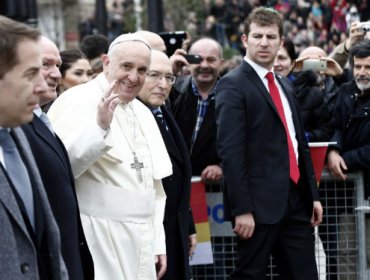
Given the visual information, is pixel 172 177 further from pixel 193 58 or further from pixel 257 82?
pixel 193 58

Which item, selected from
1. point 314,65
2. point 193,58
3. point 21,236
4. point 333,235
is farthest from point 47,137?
point 314,65

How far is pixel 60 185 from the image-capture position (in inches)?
197

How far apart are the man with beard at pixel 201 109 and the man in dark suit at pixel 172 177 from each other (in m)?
0.95

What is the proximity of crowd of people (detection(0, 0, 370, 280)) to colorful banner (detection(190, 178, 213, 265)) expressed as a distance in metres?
0.10

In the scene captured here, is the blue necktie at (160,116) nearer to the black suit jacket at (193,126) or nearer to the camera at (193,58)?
the black suit jacket at (193,126)

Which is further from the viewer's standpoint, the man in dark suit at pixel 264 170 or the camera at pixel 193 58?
the camera at pixel 193 58

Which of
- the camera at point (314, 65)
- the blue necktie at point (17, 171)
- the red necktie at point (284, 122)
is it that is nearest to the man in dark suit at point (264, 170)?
the red necktie at point (284, 122)

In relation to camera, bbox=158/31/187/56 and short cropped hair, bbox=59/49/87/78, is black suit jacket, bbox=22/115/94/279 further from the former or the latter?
camera, bbox=158/31/187/56

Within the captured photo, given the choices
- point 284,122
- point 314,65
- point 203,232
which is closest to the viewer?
point 284,122

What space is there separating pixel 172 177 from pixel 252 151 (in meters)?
0.66

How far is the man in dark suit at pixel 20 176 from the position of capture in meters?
4.17

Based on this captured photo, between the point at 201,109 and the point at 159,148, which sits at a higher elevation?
the point at 201,109

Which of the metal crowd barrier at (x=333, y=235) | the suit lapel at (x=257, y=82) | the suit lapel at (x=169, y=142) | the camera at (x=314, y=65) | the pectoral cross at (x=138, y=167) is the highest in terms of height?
the camera at (x=314, y=65)

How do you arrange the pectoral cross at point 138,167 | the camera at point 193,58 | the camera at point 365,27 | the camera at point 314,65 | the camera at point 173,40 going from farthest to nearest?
1. the camera at point 173,40
2. the camera at point 365,27
3. the camera at point 314,65
4. the camera at point 193,58
5. the pectoral cross at point 138,167
